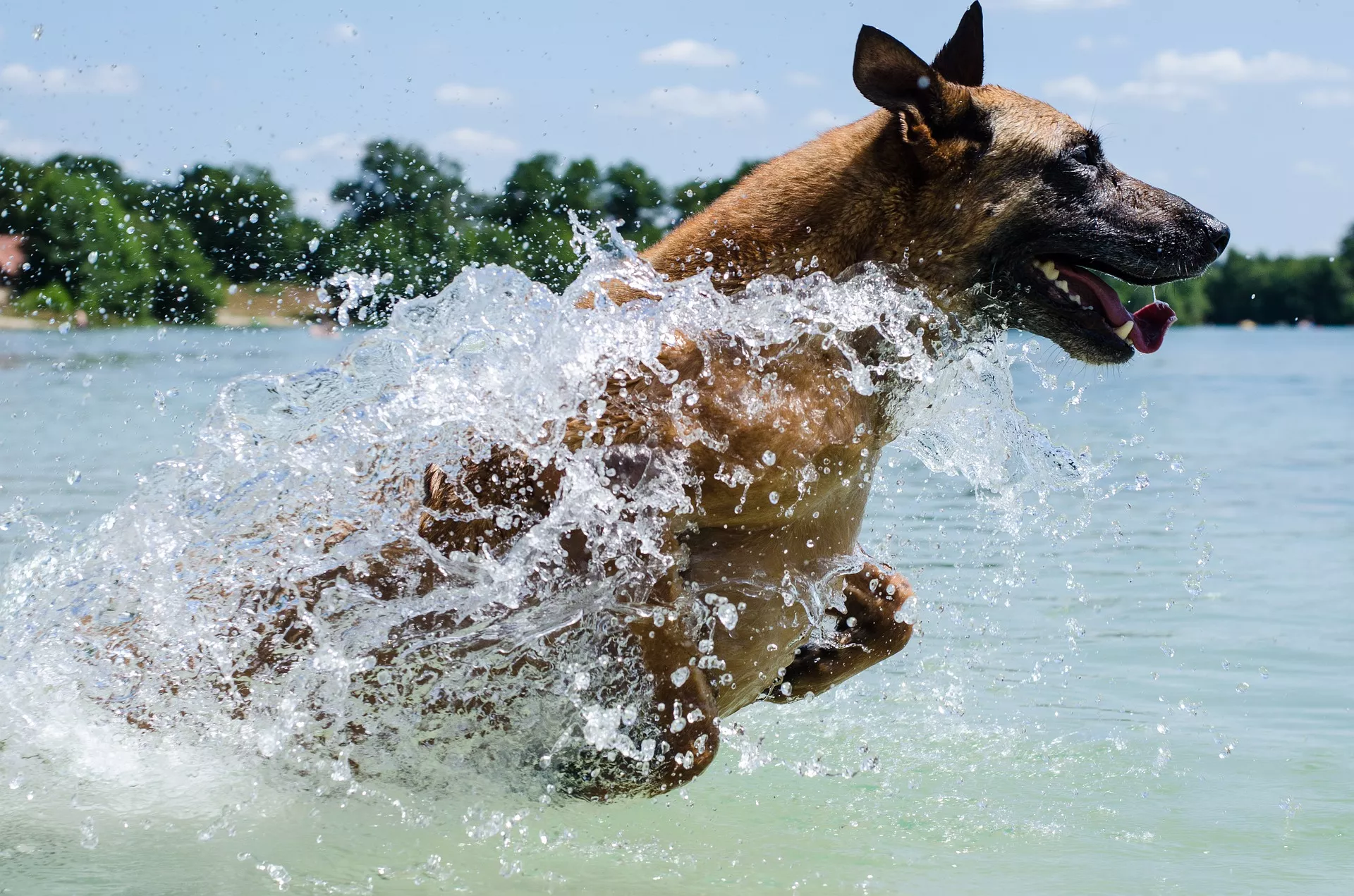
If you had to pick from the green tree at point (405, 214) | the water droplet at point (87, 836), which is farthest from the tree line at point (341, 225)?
the water droplet at point (87, 836)

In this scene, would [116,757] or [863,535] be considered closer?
[116,757]

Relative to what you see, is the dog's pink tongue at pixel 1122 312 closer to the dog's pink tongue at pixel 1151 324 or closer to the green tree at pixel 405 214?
the dog's pink tongue at pixel 1151 324

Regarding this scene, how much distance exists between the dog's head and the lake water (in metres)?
0.39

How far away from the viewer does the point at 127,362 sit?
35969 millimetres

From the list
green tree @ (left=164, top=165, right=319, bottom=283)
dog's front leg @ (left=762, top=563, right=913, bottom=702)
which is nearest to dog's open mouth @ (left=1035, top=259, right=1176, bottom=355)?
dog's front leg @ (left=762, top=563, right=913, bottom=702)

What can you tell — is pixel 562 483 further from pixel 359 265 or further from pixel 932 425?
pixel 359 265

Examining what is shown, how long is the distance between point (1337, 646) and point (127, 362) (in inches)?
1318

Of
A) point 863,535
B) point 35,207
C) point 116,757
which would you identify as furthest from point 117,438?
point 116,757

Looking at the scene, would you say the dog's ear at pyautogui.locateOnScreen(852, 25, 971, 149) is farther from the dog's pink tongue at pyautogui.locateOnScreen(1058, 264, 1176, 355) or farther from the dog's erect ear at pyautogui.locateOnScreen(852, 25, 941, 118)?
the dog's pink tongue at pyautogui.locateOnScreen(1058, 264, 1176, 355)

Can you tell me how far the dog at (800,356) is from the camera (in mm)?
4043

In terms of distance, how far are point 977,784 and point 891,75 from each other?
9.34 feet

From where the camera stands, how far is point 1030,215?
14.4 ft

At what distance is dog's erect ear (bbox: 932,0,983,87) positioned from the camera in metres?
4.77

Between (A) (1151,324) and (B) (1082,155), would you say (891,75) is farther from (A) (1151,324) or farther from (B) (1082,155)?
(A) (1151,324)
